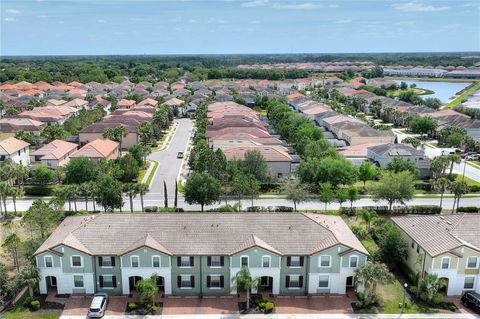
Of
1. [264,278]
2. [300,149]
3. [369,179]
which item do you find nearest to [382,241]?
[264,278]

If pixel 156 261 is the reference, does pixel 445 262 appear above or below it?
above

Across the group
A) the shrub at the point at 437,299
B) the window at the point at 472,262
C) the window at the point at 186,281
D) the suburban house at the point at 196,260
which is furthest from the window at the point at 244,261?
the window at the point at 472,262

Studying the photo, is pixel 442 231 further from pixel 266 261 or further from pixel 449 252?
pixel 266 261

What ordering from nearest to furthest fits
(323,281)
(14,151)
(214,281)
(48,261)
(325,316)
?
(325,316)
(48,261)
(214,281)
(323,281)
(14,151)

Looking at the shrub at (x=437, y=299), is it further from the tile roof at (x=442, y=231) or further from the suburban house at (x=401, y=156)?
the suburban house at (x=401, y=156)

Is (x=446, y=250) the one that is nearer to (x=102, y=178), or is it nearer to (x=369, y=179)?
(x=369, y=179)

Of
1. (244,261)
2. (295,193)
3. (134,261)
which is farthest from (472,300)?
(134,261)
